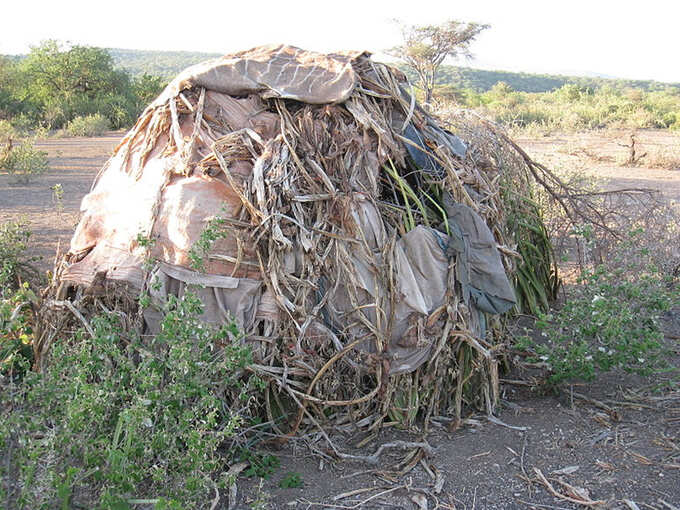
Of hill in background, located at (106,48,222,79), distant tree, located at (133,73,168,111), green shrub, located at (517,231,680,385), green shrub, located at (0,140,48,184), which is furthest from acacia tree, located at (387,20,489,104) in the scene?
hill in background, located at (106,48,222,79)

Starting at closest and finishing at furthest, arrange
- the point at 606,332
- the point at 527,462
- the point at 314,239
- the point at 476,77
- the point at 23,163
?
1. the point at 527,462
2. the point at 314,239
3. the point at 606,332
4. the point at 23,163
5. the point at 476,77

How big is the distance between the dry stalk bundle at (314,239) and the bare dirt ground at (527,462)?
0.65 feet

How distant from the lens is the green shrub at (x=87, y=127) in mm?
15961

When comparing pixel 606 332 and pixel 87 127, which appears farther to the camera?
pixel 87 127

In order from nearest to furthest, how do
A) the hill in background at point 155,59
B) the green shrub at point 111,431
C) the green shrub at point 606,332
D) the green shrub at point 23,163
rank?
the green shrub at point 111,431 < the green shrub at point 606,332 < the green shrub at point 23,163 < the hill in background at point 155,59

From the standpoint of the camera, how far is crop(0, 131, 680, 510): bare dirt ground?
2.87m

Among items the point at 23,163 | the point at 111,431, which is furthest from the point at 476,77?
the point at 111,431

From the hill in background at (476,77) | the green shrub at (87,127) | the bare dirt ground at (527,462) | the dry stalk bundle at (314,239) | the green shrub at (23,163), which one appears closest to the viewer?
the bare dirt ground at (527,462)

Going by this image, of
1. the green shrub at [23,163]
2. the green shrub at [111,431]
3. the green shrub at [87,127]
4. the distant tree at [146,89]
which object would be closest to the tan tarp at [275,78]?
the green shrub at [111,431]

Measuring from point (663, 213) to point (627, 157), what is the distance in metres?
9.08

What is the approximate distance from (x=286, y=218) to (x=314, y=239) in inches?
7.2

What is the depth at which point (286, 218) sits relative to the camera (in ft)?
10.6

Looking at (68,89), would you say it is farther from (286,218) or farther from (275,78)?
(286,218)

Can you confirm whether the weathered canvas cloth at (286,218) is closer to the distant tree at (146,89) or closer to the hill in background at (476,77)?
the distant tree at (146,89)
